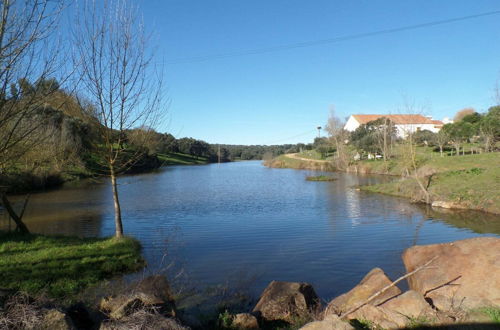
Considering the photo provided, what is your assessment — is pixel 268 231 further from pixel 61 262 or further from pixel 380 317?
pixel 380 317

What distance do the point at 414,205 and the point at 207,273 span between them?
Result: 18074 millimetres

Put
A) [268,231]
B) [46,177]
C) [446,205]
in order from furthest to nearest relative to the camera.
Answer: [46,177] → [446,205] → [268,231]

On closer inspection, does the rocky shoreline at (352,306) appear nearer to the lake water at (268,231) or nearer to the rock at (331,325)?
the rock at (331,325)

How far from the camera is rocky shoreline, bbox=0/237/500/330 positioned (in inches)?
181

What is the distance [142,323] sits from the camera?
4410 mm

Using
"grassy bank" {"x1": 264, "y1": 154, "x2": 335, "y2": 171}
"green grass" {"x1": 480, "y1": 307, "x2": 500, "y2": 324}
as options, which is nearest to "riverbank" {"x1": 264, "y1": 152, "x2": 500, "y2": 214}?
"green grass" {"x1": 480, "y1": 307, "x2": 500, "y2": 324}

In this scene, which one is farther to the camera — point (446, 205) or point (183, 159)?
point (183, 159)

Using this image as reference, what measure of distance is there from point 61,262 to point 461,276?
10319mm

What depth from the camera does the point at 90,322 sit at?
5301 millimetres

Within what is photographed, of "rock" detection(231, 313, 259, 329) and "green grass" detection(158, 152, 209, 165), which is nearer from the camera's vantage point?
"rock" detection(231, 313, 259, 329)

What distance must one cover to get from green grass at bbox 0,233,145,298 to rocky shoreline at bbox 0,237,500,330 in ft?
9.33

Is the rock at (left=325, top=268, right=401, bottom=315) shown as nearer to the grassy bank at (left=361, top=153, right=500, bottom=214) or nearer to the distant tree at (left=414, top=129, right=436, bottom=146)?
the grassy bank at (left=361, top=153, right=500, bottom=214)

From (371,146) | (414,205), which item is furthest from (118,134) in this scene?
(371,146)

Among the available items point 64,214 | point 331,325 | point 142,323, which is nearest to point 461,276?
point 331,325
